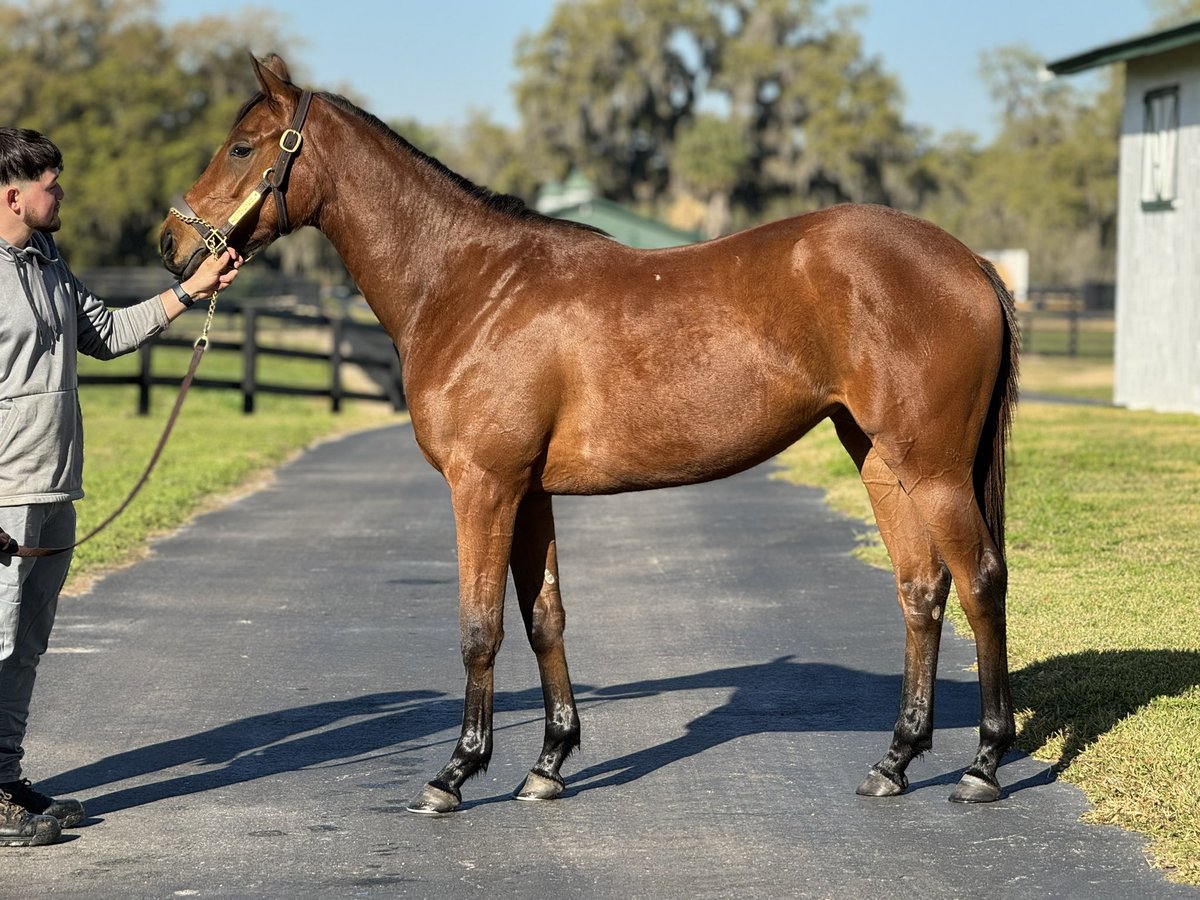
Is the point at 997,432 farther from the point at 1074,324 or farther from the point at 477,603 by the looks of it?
the point at 1074,324

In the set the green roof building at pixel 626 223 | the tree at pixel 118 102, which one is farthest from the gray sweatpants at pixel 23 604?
the tree at pixel 118 102

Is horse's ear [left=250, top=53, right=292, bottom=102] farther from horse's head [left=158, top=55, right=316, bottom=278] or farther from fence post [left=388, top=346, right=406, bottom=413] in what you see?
fence post [left=388, top=346, right=406, bottom=413]

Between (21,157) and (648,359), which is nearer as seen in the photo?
(21,157)

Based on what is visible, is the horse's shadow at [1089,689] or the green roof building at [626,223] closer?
the horse's shadow at [1089,689]

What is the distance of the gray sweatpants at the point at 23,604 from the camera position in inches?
190

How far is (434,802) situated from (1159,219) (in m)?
17.6

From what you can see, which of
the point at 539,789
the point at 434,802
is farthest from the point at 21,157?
the point at 539,789

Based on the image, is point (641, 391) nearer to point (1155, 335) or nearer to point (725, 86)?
point (1155, 335)

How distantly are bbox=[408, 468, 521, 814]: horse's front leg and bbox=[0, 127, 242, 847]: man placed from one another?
119 centimetres

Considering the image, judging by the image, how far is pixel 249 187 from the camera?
5.41 meters

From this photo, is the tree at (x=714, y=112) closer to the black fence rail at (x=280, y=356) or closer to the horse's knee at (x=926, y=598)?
the black fence rail at (x=280, y=356)

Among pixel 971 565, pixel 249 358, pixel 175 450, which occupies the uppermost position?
pixel 971 565

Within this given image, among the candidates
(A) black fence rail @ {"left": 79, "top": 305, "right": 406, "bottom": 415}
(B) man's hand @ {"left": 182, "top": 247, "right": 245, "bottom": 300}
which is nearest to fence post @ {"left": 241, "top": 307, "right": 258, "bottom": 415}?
(A) black fence rail @ {"left": 79, "top": 305, "right": 406, "bottom": 415}

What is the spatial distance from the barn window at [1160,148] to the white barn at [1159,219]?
13mm
